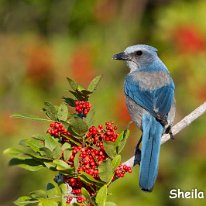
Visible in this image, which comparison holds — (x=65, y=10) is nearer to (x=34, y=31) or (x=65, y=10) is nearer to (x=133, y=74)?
(x=34, y=31)

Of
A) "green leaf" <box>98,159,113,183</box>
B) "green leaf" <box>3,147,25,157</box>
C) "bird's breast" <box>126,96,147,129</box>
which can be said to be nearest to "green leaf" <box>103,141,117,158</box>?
"green leaf" <box>98,159,113,183</box>

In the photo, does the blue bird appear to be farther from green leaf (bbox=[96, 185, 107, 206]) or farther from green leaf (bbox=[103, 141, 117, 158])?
green leaf (bbox=[96, 185, 107, 206])

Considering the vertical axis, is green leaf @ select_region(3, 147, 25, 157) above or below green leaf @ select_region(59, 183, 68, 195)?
above

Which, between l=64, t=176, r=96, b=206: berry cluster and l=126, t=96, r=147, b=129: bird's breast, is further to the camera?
l=126, t=96, r=147, b=129: bird's breast

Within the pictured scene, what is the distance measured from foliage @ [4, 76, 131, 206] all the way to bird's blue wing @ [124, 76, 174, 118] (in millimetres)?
1381

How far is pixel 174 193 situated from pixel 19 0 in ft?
13.5

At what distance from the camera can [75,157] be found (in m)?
3.80

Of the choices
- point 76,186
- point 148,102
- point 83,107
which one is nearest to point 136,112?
point 148,102

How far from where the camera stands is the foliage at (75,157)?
3.82 m

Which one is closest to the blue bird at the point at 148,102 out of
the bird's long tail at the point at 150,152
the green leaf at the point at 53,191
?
the bird's long tail at the point at 150,152

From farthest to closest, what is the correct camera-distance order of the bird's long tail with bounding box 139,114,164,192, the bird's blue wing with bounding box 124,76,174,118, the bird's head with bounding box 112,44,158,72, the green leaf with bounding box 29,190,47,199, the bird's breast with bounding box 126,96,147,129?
the bird's head with bounding box 112,44,158,72
the bird's breast with bounding box 126,96,147,129
the bird's blue wing with bounding box 124,76,174,118
the bird's long tail with bounding box 139,114,164,192
the green leaf with bounding box 29,190,47,199

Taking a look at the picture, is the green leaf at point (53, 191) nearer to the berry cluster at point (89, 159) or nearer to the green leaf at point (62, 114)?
the berry cluster at point (89, 159)

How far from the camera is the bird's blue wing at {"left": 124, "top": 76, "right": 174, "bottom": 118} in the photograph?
18.3ft

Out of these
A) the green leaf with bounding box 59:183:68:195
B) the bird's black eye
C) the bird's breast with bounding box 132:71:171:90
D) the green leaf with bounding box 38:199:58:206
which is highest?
the bird's black eye
